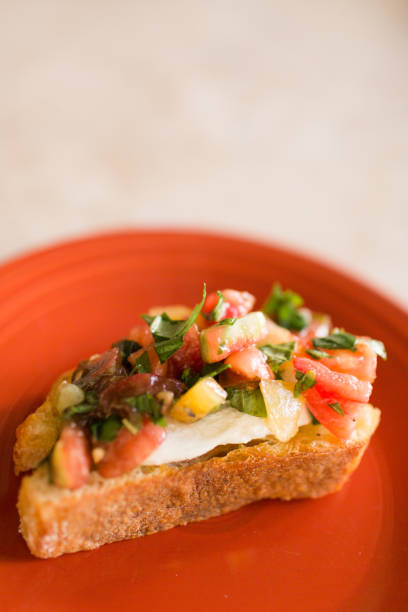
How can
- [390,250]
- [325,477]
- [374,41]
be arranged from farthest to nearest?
[374,41]
[390,250]
[325,477]

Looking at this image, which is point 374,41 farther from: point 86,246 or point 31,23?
point 86,246

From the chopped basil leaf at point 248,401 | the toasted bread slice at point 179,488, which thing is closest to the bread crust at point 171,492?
the toasted bread slice at point 179,488

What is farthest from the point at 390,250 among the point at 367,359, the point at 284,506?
the point at 284,506

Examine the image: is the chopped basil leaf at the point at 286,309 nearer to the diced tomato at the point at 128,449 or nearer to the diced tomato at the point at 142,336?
the diced tomato at the point at 142,336

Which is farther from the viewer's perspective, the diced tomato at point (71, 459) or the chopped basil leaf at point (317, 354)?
the chopped basil leaf at point (317, 354)

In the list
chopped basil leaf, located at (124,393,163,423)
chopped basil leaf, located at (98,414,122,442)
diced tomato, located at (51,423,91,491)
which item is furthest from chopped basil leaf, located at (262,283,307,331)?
diced tomato, located at (51,423,91,491)

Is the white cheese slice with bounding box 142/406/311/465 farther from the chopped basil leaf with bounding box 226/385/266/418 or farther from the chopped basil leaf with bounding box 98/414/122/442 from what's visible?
the chopped basil leaf with bounding box 98/414/122/442

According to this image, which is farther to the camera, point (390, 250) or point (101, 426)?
point (390, 250)
